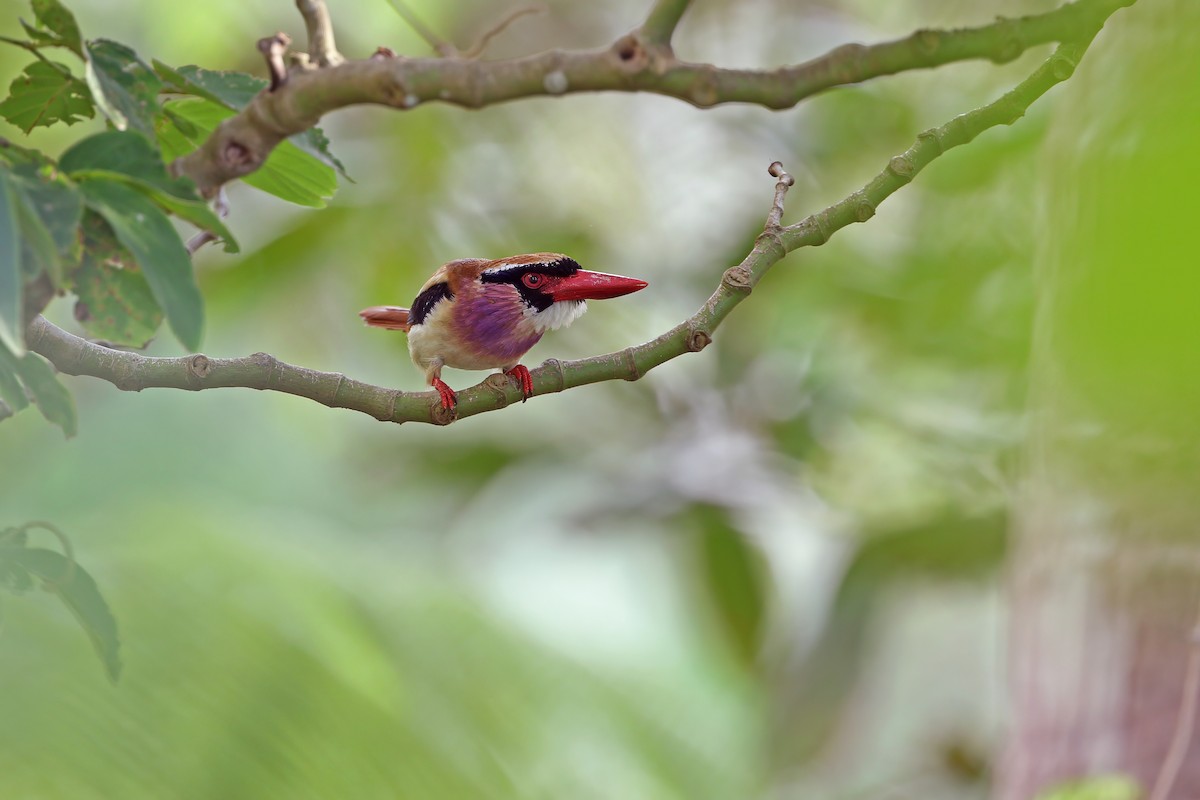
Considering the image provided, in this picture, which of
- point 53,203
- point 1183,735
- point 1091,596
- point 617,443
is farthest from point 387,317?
point 617,443

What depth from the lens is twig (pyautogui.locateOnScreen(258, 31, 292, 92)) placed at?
0.83m

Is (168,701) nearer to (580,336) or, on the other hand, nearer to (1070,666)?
(580,336)

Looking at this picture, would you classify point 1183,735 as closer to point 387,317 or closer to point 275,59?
point 387,317

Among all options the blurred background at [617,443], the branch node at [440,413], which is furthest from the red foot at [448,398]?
the blurred background at [617,443]

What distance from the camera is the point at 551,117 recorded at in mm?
3395

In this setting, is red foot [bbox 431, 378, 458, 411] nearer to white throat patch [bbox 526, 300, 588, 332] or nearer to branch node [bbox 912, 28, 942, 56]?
white throat patch [bbox 526, 300, 588, 332]

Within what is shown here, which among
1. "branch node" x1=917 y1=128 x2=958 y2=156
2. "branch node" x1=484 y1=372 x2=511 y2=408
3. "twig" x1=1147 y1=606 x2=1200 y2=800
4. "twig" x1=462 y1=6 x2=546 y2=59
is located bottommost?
"twig" x1=1147 y1=606 x2=1200 y2=800

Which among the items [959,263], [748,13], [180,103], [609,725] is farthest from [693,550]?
[180,103]

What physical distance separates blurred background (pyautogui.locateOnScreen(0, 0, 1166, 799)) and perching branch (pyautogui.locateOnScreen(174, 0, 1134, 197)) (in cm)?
166

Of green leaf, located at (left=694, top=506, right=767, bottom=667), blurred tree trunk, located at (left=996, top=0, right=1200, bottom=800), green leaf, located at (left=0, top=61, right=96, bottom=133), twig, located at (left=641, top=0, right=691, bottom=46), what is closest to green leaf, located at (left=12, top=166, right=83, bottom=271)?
green leaf, located at (left=0, top=61, right=96, bottom=133)

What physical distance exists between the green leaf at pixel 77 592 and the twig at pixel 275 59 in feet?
1.22

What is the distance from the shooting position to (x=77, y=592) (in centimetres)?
69

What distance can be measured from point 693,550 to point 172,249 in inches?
113

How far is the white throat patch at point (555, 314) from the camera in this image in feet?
3.55
